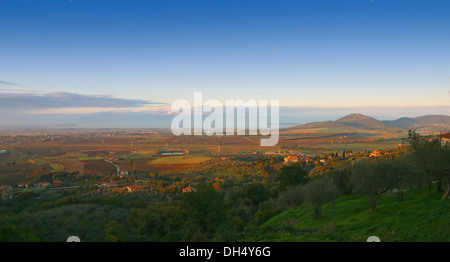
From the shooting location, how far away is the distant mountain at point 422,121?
96.4 m

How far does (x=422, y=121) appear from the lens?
104688mm

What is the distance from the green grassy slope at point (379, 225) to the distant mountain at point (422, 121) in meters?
105

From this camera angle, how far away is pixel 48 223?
17812 mm

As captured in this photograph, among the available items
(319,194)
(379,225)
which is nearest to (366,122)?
(319,194)

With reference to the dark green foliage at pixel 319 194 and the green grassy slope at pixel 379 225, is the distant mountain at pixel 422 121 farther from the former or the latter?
the dark green foliage at pixel 319 194

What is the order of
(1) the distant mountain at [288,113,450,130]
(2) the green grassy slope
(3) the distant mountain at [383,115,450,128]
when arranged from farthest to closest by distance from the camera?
(1) the distant mountain at [288,113,450,130] → (3) the distant mountain at [383,115,450,128] → (2) the green grassy slope

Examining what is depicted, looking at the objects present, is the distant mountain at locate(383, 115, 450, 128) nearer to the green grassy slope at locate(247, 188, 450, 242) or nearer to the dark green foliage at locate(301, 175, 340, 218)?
the green grassy slope at locate(247, 188, 450, 242)

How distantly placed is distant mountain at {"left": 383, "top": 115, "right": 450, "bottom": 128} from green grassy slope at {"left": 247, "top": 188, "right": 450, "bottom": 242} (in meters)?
105

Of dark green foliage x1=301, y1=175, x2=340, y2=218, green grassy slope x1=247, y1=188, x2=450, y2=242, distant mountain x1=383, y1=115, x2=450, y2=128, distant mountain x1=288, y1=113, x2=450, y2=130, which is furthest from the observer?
distant mountain x1=288, y1=113, x2=450, y2=130

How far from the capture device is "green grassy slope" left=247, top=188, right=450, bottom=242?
29.0 ft

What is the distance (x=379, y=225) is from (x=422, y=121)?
121 meters

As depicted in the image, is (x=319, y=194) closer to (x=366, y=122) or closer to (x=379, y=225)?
(x=379, y=225)

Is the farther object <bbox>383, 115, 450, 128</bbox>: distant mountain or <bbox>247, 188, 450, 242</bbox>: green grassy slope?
<bbox>383, 115, 450, 128</bbox>: distant mountain

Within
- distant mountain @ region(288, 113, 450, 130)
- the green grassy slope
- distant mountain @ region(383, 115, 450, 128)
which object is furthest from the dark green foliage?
distant mountain @ region(288, 113, 450, 130)
